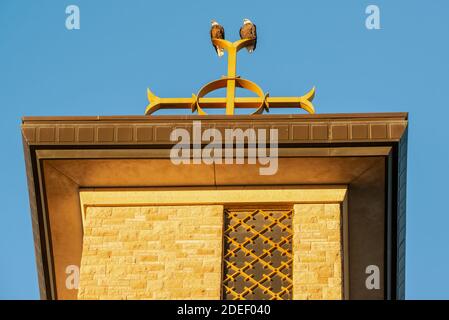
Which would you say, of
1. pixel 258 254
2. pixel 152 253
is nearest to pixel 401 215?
pixel 258 254

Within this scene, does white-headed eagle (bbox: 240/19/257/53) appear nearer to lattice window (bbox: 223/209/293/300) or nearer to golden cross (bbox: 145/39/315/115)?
golden cross (bbox: 145/39/315/115)

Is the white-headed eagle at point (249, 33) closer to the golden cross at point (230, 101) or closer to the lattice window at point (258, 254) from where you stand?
the golden cross at point (230, 101)

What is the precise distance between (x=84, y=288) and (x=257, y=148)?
248 cm

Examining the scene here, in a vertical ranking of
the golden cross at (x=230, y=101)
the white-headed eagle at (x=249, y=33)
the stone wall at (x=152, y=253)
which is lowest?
the stone wall at (x=152, y=253)

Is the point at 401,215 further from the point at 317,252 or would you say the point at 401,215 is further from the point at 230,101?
the point at 230,101

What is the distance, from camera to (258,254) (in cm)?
2138

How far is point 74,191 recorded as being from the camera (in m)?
22.1

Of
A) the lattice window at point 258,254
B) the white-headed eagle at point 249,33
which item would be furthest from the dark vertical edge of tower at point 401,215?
the white-headed eagle at point 249,33

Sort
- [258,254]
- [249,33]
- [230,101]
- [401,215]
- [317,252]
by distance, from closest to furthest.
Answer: [317,252], [258,254], [401,215], [230,101], [249,33]

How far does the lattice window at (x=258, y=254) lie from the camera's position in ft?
68.9

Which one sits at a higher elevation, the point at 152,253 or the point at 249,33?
the point at 249,33

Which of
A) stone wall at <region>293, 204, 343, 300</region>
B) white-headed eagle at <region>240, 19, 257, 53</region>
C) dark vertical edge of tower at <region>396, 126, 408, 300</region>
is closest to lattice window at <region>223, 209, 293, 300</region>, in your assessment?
stone wall at <region>293, 204, 343, 300</region>
